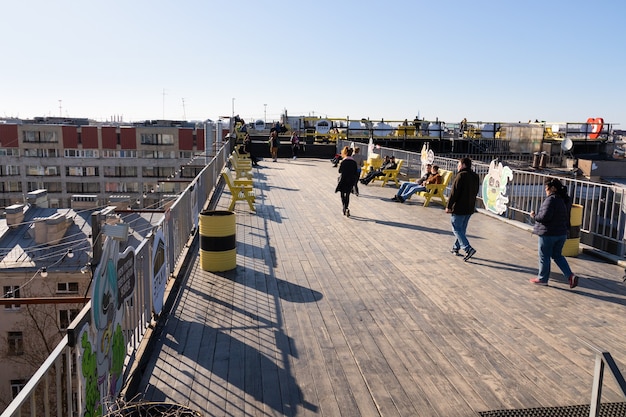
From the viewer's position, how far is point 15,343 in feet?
58.8

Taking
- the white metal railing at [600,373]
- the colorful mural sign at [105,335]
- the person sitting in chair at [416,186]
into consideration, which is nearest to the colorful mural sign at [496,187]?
the person sitting in chair at [416,186]

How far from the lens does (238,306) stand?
6.45 meters

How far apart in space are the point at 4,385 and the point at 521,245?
1738cm

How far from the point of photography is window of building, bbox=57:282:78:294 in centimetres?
1888

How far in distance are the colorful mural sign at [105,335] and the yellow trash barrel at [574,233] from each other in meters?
7.82

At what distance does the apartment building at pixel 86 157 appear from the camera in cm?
9581

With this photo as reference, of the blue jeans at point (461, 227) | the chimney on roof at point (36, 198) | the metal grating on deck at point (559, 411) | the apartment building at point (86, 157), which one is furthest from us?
the apartment building at point (86, 157)

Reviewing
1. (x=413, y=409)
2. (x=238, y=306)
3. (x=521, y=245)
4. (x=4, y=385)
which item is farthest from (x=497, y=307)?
(x=4, y=385)

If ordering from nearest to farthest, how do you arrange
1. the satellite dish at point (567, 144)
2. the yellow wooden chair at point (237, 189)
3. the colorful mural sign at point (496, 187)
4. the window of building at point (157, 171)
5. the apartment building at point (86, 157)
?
the colorful mural sign at point (496, 187), the yellow wooden chair at point (237, 189), the satellite dish at point (567, 144), the apartment building at point (86, 157), the window of building at point (157, 171)

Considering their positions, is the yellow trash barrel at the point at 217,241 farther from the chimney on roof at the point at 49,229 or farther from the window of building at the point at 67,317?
the chimney on roof at the point at 49,229

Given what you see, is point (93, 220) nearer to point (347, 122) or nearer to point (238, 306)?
point (238, 306)

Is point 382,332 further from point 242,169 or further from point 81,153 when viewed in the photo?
point 81,153

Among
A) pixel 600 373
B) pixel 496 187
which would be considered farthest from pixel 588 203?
pixel 600 373

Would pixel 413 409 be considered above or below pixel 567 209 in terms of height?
below
